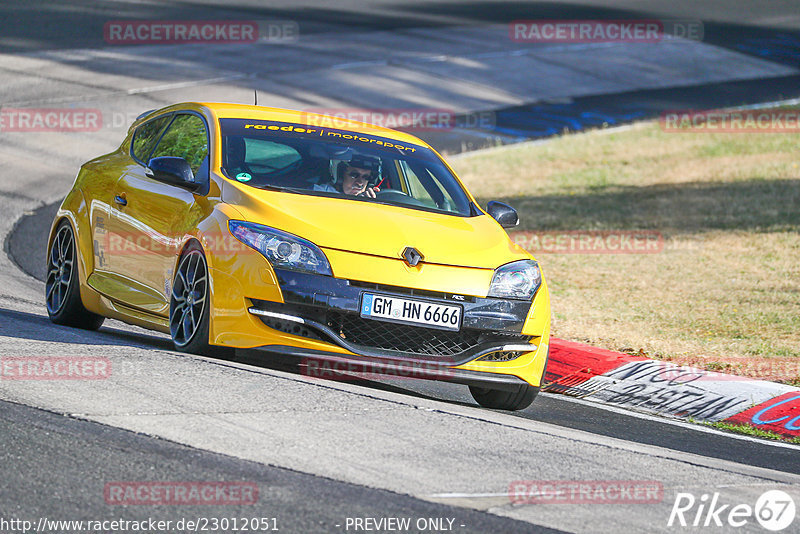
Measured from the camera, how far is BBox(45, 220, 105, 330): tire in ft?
28.7

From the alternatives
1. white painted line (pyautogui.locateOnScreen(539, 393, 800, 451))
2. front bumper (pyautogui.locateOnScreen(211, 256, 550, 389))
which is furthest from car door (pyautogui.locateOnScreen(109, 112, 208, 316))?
white painted line (pyautogui.locateOnScreen(539, 393, 800, 451))

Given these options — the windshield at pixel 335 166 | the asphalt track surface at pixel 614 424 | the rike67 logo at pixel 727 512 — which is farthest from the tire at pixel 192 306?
the rike67 logo at pixel 727 512

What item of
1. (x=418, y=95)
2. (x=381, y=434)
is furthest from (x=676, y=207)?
(x=381, y=434)

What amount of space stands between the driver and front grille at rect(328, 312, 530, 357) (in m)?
1.22

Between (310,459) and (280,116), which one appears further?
(280,116)

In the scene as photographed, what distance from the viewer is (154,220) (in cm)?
790

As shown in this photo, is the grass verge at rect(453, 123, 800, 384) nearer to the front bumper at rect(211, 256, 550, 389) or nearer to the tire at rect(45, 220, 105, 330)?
the front bumper at rect(211, 256, 550, 389)

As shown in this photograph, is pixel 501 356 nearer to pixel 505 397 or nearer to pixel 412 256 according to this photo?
pixel 505 397

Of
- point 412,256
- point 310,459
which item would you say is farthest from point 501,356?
point 310,459

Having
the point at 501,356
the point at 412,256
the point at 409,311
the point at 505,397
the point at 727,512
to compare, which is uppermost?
the point at 412,256

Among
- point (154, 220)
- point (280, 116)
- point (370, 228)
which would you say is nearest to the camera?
point (370, 228)

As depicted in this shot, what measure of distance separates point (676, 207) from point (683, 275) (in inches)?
200

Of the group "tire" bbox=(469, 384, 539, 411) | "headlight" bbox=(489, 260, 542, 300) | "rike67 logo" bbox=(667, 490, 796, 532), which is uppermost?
"headlight" bbox=(489, 260, 542, 300)

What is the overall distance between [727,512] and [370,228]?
2.79 metres
